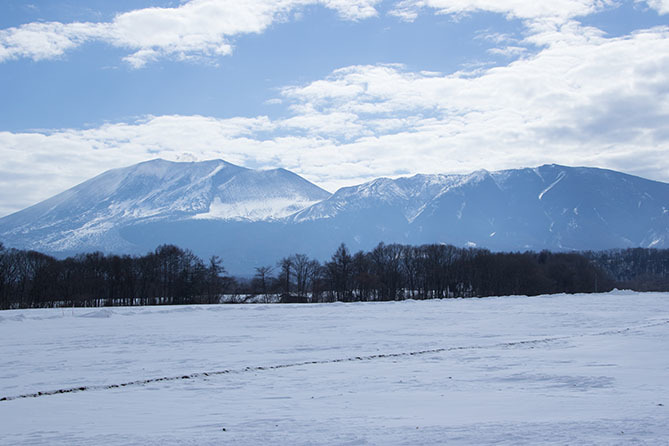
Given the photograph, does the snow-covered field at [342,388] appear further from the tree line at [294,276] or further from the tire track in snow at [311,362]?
the tree line at [294,276]

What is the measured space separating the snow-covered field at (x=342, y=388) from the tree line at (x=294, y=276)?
60.4 metres

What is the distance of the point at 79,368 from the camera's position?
763 inches

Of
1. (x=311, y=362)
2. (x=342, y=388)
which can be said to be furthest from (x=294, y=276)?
(x=342, y=388)

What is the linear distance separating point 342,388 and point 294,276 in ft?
342

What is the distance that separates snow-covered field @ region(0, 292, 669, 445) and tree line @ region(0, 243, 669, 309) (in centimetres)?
6038

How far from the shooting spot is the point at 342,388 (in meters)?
15.0

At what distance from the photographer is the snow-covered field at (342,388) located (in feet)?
32.2

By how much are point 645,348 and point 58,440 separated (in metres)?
20.8

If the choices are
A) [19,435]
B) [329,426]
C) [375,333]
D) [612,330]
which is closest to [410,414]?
[329,426]

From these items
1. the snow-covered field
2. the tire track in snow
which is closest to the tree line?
the snow-covered field

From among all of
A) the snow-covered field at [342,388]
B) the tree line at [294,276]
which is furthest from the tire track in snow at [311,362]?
the tree line at [294,276]

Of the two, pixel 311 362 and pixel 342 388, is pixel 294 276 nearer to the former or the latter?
pixel 311 362

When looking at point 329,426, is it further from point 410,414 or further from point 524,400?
point 524,400

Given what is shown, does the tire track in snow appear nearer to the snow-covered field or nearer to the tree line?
the snow-covered field
